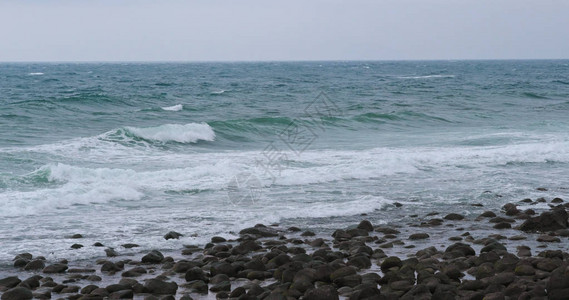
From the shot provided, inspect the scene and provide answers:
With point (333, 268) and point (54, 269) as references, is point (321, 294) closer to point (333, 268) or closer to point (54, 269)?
point (333, 268)

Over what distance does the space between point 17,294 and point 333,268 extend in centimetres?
344

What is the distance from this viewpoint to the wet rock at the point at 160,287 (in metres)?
7.49

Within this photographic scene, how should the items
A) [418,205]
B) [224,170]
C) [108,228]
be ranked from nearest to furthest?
[108,228] → [418,205] → [224,170]

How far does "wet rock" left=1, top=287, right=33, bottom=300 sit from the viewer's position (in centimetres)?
722

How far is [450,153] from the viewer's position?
20062 millimetres

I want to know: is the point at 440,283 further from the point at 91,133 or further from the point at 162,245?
the point at 91,133

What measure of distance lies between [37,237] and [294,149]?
38.7ft

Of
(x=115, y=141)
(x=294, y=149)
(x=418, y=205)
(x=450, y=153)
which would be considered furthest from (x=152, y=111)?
(x=418, y=205)

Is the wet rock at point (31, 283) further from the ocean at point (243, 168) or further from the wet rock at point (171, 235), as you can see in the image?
the wet rock at point (171, 235)

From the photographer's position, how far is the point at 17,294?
725cm

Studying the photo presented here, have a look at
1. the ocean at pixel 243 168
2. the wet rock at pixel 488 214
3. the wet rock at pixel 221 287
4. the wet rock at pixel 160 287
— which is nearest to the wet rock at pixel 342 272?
the wet rock at pixel 221 287

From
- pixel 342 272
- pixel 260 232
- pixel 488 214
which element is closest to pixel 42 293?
pixel 342 272

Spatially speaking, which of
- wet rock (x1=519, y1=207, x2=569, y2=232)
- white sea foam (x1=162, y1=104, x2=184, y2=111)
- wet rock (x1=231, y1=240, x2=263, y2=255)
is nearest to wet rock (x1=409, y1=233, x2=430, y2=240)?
wet rock (x1=519, y1=207, x2=569, y2=232)

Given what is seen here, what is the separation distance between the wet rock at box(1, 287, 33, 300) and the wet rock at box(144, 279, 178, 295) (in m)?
1.23
